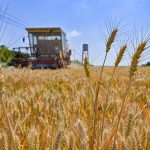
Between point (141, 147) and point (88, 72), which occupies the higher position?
point (88, 72)

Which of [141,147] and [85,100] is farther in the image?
[85,100]

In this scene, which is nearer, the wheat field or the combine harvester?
the wheat field

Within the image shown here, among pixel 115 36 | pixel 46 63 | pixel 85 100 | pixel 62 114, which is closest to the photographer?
pixel 115 36

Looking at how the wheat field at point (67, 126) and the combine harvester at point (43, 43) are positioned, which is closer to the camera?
the wheat field at point (67, 126)

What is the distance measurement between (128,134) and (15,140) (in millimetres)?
270

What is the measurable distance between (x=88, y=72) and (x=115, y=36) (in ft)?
0.45

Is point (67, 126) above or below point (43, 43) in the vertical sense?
below

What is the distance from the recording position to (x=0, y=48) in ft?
2.41

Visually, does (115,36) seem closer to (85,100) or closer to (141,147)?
(141,147)

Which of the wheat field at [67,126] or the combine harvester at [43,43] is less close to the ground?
the combine harvester at [43,43]

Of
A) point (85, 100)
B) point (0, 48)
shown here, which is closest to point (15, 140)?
point (0, 48)

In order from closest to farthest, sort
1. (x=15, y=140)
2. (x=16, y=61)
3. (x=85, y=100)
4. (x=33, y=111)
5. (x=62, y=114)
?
1. (x=15, y=140)
2. (x=62, y=114)
3. (x=33, y=111)
4. (x=85, y=100)
5. (x=16, y=61)

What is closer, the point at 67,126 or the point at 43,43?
the point at 67,126

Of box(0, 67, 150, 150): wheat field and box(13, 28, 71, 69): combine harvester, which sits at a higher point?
box(13, 28, 71, 69): combine harvester
